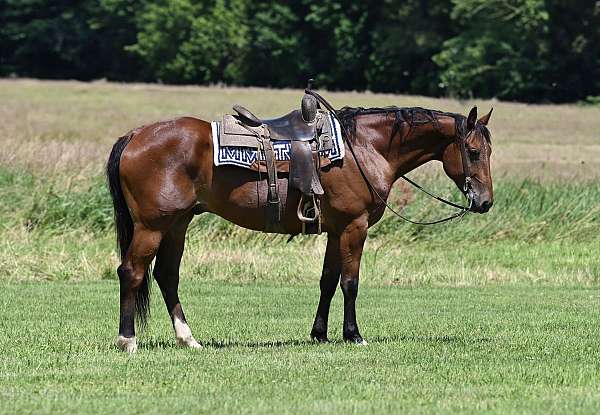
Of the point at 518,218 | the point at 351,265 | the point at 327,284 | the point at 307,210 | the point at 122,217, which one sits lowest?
the point at 518,218

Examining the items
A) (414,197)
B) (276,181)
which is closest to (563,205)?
(414,197)

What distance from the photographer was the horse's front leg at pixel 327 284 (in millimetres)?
12539

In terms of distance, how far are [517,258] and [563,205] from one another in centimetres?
307

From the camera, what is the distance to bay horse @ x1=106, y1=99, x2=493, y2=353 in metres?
11.8

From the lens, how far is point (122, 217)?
39.5 ft

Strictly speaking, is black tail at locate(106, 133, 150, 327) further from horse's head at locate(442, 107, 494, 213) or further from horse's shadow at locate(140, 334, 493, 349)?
horse's head at locate(442, 107, 494, 213)

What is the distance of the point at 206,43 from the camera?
289 feet

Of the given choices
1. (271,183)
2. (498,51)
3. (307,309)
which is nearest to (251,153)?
(271,183)

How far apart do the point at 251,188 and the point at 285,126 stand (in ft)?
2.13

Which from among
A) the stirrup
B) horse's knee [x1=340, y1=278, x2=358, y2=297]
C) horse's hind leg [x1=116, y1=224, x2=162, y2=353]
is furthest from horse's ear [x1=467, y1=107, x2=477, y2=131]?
horse's hind leg [x1=116, y1=224, x2=162, y2=353]

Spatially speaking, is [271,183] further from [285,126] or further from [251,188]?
[285,126]

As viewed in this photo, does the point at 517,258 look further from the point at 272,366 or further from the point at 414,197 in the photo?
the point at 272,366

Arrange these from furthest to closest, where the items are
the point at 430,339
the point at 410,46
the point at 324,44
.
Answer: the point at 324,44
the point at 410,46
the point at 430,339

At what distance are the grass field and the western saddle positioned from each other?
1165mm
